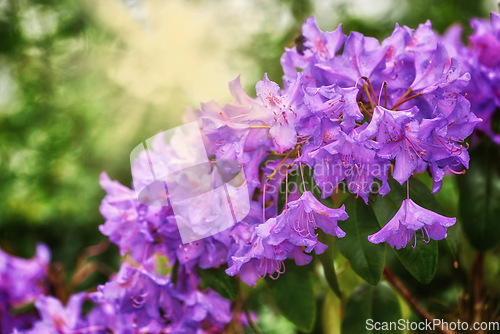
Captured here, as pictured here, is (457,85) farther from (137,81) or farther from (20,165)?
(20,165)

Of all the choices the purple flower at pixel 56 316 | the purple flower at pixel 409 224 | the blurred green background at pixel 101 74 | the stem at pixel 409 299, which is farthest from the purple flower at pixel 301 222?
the blurred green background at pixel 101 74

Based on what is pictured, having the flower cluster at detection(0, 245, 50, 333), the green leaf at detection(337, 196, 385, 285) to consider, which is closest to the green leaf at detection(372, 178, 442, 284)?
the green leaf at detection(337, 196, 385, 285)

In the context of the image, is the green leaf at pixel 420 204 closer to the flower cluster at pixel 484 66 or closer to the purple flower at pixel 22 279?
the flower cluster at pixel 484 66

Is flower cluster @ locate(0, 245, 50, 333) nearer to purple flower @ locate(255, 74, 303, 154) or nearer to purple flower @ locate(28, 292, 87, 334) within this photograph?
purple flower @ locate(28, 292, 87, 334)

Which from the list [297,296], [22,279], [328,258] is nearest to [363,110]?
[328,258]

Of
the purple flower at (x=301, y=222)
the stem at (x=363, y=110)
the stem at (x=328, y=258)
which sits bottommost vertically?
the stem at (x=328, y=258)

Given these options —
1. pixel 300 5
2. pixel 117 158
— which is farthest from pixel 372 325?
pixel 117 158

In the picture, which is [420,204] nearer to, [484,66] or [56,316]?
[484,66]

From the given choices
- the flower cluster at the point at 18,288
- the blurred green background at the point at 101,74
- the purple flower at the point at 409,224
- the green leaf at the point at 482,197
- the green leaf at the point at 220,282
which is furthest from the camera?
the blurred green background at the point at 101,74
